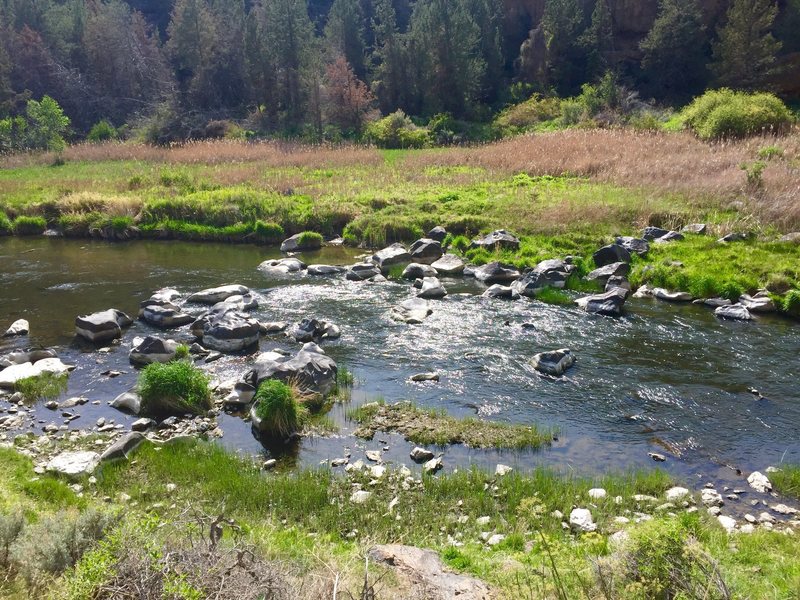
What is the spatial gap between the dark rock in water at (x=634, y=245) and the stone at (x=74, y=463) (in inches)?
739

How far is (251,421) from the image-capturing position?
1296cm


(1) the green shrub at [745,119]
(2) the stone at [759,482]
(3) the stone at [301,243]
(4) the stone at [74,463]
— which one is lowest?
(3) the stone at [301,243]

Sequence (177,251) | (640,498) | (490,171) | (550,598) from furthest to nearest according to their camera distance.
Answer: (490,171), (177,251), (640,498), (550,598)

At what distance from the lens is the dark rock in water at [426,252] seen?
2541cm

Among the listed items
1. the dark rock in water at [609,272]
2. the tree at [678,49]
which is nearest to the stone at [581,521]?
the dark rock in water at [609,272]

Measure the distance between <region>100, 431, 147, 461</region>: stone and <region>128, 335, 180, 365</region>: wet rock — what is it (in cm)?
415

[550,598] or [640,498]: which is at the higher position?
[550,598]

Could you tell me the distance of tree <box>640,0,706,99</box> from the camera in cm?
5900

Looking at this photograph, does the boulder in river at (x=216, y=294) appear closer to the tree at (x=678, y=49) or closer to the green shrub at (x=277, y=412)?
the green shrub at (x=277, y=412)

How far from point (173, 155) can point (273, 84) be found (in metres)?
28.0

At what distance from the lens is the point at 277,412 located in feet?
40.4

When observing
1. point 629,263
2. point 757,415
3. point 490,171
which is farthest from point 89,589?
point 490,171

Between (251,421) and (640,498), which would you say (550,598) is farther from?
(251,421)

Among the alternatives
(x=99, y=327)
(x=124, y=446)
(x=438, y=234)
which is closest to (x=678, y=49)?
(x=438, y=234)
